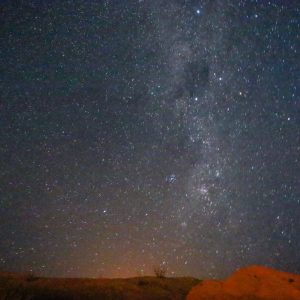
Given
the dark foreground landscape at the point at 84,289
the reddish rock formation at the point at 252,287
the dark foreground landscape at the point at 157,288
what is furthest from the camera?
the reddish rock formation at the point at 252,287

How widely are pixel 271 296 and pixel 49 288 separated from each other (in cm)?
643

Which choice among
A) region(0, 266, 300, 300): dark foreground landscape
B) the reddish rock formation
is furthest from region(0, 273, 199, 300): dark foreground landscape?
the reddish rock formation

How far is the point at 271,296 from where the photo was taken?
32.3ft

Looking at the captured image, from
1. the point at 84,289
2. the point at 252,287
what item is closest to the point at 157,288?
the point at 84,289

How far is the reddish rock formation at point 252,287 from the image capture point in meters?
9.90

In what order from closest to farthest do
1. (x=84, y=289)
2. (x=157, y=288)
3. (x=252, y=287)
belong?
(x=84, y=289) < (x=157, y=288) < (x=252, y=287)

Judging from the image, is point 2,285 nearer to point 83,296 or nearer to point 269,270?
point 83,296

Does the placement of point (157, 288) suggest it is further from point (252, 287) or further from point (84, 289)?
point (252, 287)

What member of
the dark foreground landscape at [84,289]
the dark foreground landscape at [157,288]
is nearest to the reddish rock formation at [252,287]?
the dark foreground landscape at [157,288]

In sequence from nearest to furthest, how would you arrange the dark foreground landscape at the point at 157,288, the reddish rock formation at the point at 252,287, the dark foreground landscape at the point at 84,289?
1. the dark foreground landscape at the point at 84,289
2. the dark foreground landscape at the point at 157,288
3. the reddish rock formation at the point at 252,287

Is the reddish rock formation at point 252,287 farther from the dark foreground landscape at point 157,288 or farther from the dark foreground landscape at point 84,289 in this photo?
the dark foreground landscape at point 84,289

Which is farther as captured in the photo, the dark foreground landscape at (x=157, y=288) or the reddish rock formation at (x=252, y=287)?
the reddish rock formation at (x=252, y=287)

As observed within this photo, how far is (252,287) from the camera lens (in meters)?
10.4

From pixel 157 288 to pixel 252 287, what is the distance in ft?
9.92
